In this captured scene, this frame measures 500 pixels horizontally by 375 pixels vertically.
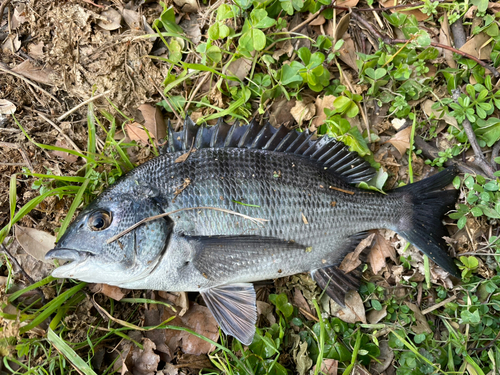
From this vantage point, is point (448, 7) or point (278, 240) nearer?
point (278, 240)

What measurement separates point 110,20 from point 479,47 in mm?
3122

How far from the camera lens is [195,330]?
2652 millimetres

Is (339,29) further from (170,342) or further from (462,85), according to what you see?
(170,342)

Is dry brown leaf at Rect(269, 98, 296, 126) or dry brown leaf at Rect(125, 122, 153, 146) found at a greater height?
dry brown leaf at Rect(269, 98, 296, 126)

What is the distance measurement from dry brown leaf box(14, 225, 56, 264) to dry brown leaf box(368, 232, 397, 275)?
8.54ft

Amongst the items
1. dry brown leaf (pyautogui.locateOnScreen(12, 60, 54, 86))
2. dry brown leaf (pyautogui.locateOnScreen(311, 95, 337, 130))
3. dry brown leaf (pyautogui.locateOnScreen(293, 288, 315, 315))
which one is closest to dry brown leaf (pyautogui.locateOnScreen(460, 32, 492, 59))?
dry brown leaf (pyautogui.locateOnScreen(311, 95, 337, 130))

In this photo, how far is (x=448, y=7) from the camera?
2.72 m

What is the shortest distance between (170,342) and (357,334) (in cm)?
148

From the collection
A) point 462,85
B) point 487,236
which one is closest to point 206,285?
point 487,236

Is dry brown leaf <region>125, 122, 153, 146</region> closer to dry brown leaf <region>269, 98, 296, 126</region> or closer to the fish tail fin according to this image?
dry brown leaf <region>269, 98, 296, 126</region>

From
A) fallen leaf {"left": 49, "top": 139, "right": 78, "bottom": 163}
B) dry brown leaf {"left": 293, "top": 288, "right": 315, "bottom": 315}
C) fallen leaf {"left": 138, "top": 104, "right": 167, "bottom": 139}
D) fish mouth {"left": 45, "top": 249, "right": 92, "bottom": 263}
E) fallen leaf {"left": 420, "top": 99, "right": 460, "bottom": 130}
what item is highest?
fallen leaf {"left": 420, "top": 99, "right": 460, "bottom": 130}

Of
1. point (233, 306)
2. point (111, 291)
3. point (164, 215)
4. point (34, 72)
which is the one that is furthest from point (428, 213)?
point (34, 72)

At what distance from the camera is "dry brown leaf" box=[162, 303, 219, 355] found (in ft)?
8.61

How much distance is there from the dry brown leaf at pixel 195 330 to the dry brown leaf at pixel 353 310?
40.2 inches
